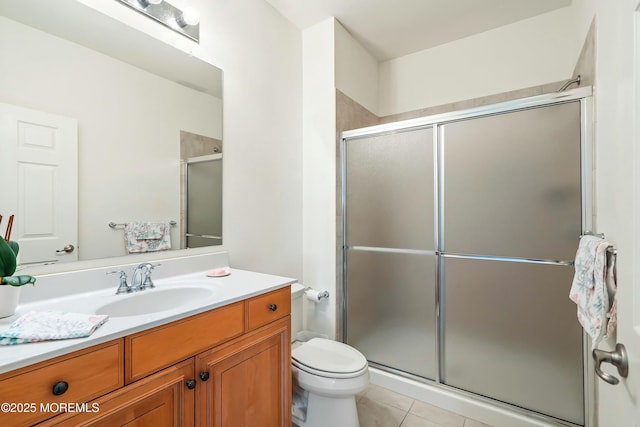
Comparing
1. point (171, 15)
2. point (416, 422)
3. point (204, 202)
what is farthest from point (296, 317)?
point (171, 15)

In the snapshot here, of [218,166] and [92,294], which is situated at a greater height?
[218,166]

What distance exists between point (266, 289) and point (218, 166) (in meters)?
0.81

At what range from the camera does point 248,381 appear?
42.6 inches

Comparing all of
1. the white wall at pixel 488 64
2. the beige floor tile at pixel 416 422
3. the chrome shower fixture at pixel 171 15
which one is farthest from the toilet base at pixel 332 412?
the white wall at pixel 488 64

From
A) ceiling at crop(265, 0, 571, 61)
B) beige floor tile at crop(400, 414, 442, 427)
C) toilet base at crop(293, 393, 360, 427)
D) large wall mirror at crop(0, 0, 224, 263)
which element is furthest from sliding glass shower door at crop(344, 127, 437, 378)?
large wall mirror at crop(0, 0, 224, 263)

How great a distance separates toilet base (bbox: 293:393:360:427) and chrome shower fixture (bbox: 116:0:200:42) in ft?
6.61

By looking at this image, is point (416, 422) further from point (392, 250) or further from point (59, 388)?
point (59, 388)

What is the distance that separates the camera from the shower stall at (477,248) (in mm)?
1411

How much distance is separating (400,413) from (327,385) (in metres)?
0.70

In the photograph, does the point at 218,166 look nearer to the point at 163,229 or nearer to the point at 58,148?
the point at 163,229

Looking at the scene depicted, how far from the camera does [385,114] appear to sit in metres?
2.76

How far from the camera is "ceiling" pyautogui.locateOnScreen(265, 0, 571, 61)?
6.32 feet

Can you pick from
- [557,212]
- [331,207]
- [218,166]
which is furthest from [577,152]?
[218,166]

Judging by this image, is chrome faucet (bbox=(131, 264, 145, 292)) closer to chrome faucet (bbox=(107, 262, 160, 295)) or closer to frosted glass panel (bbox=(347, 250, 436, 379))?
chrome faucet (bbox=(107, 262, 160, 295))
